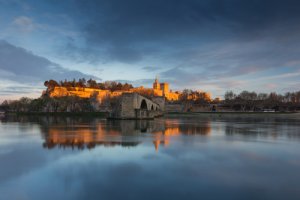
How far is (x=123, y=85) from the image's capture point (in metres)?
151

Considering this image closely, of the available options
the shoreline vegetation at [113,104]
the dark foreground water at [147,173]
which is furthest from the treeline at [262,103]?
the dark foreground water at [147,173]

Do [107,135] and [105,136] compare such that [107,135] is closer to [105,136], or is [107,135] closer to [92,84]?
[105,136]

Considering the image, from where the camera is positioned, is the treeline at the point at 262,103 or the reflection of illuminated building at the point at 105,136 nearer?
the reflection of illuminated building at the point at 105,136

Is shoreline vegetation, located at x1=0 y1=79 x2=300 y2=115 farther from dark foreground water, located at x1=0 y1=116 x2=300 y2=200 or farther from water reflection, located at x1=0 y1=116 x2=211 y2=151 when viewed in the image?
dark foreground water, located at x1=0 y1=116 x2=300 y2=200

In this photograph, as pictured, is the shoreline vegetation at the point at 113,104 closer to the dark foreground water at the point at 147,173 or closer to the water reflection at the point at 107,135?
the water reflection at the point at 107,135

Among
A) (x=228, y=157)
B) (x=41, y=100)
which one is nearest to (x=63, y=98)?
(x=41, y=100)

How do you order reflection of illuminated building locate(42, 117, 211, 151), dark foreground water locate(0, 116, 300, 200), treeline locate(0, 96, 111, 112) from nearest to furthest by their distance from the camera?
dark foreground water locate(0, 116, 300, 200) → reflection of illuminated building locate(42, 117, 211, 151) → treeline locate(0, 96, 111, 112)

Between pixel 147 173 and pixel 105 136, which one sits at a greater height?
pixel 105 136

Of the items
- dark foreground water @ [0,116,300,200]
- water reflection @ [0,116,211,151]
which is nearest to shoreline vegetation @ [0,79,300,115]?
water reflection @ [0,116,211,151]

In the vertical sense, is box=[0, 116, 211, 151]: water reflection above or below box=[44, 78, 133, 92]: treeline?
below

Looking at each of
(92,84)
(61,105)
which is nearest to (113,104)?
(61,105)

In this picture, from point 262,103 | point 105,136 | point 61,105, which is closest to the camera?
point 105,136

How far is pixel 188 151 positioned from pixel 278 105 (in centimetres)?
10802

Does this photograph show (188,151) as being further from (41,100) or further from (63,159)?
(41,100)
